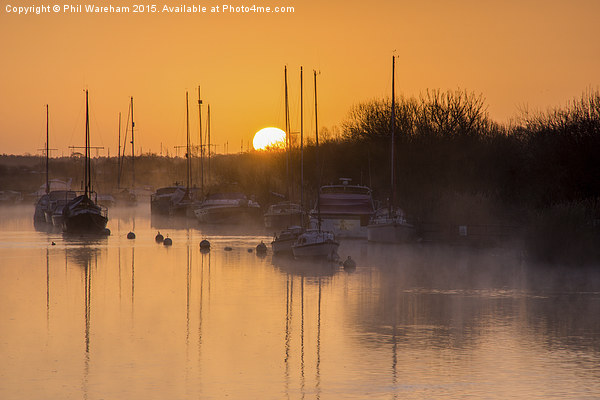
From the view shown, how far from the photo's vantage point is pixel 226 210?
6656 centimetres

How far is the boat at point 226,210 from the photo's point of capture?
219 ft

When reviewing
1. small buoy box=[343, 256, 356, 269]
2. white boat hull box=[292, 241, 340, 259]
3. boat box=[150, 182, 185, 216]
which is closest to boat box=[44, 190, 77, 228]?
boat box=[150, 182, 185, 216]

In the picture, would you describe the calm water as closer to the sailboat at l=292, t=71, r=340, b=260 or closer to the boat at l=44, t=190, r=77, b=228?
the sailboat at l=292, t=71, r=340, b=260

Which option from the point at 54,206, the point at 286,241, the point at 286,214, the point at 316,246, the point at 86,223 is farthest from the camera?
the point at 54,206

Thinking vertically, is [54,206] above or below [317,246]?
above

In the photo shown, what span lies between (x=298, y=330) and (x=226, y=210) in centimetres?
4733

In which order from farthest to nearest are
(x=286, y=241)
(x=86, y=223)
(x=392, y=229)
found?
1. (x=86, y=223)
2. (x=392, y=229)
3. (x=286, y=241)

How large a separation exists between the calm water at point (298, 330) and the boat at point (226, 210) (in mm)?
31123

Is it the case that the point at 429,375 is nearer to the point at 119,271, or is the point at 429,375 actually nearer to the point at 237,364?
the point at 237,364

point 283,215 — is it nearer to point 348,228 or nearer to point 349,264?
point 348,228

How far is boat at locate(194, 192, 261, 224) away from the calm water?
31123mm

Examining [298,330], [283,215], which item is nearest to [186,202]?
[283,215]

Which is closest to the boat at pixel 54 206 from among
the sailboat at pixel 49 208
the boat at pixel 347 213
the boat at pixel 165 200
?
the sailboat at pixel 49 208

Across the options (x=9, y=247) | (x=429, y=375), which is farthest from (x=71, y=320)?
(x=9, y=247)
